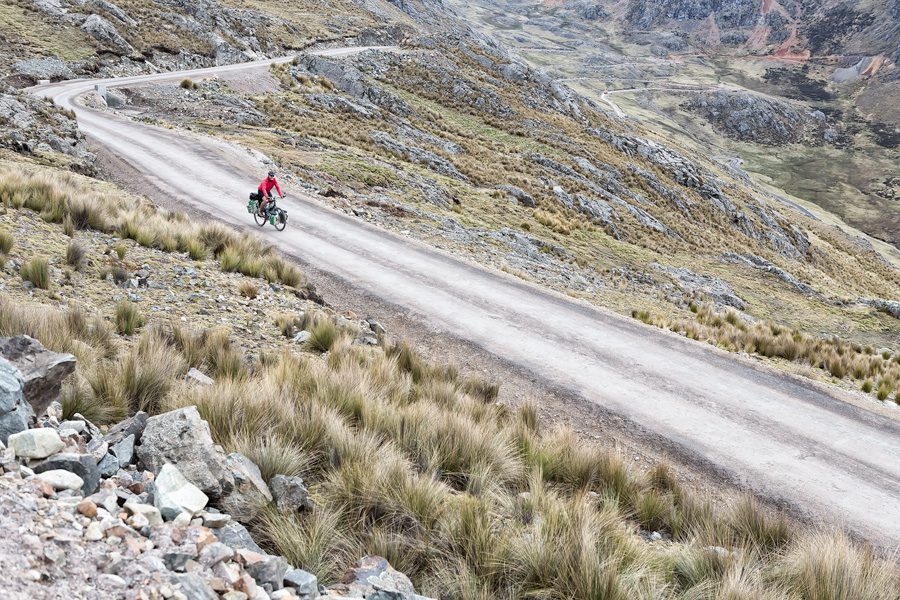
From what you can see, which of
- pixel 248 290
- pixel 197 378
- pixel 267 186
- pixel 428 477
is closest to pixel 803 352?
pixel 428 477

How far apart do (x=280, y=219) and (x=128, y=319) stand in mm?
10706

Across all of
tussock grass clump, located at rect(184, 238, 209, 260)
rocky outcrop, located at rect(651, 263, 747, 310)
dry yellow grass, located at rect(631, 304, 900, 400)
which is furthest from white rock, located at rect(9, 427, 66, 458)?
rocky outcrop, located at rect(651, 263, 747, 310)

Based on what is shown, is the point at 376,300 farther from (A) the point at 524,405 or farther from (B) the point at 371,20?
(B) the point at 371,20

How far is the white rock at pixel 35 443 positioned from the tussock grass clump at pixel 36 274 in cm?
680

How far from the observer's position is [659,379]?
1043 cm

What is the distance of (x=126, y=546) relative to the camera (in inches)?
116

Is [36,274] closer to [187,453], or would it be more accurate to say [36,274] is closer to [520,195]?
[187,453]

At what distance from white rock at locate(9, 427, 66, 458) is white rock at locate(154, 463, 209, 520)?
71cm

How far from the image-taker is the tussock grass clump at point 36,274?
8938mm

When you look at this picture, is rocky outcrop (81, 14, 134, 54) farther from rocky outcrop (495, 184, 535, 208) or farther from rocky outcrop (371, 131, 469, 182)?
rocky outcrop (495, 184, 535, 208)

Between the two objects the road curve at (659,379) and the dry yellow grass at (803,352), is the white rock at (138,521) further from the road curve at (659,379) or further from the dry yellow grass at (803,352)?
the dry yellow grass at (803,352)

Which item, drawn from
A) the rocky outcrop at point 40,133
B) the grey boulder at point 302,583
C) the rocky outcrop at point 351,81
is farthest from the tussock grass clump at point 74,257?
the rocky outcrop at point 351,81

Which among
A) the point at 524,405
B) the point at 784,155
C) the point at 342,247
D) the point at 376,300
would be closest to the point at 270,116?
the point at 342,247

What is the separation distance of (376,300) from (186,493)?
969 cm
